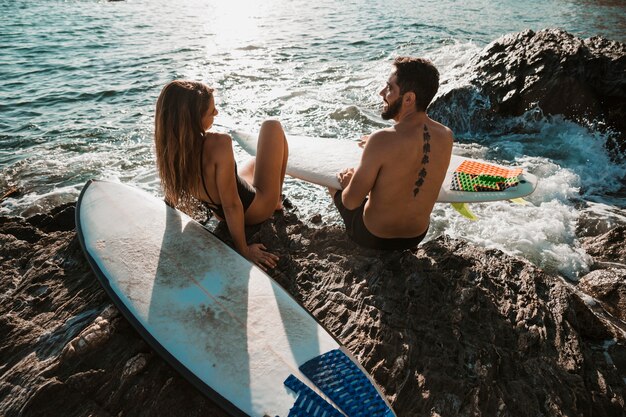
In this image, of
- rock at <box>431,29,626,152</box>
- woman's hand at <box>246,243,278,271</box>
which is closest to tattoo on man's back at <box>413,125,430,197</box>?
woman's hand at <box>246,243,278,271</box>

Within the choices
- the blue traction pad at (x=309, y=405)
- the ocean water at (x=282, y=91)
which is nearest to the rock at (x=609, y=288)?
the ocean water at (x=282, y=91)

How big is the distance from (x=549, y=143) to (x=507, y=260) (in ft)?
15.4

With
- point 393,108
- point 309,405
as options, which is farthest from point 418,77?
point 309,405

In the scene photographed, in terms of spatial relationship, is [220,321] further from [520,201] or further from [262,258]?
[520,201]

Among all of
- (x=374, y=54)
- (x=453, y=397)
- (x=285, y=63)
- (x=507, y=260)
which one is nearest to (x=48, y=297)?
(x=453, y=397)

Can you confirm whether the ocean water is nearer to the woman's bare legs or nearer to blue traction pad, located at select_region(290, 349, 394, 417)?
the woman's bare legs

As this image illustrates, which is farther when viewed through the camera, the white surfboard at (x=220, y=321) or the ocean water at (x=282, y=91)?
the ocean water at (x=282, y=91)

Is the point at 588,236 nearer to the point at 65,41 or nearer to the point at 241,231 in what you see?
the point at 241,231

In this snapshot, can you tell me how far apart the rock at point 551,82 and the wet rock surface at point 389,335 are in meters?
4.56

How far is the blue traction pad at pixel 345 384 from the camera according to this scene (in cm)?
223

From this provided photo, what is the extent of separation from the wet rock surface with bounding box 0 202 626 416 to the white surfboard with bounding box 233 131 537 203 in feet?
3.59

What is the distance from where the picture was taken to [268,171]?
12.5 ft

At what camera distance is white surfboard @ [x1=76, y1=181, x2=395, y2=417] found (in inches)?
91.0

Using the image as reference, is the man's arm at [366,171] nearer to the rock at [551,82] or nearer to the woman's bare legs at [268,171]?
the woman's bare legs at [268,171]
